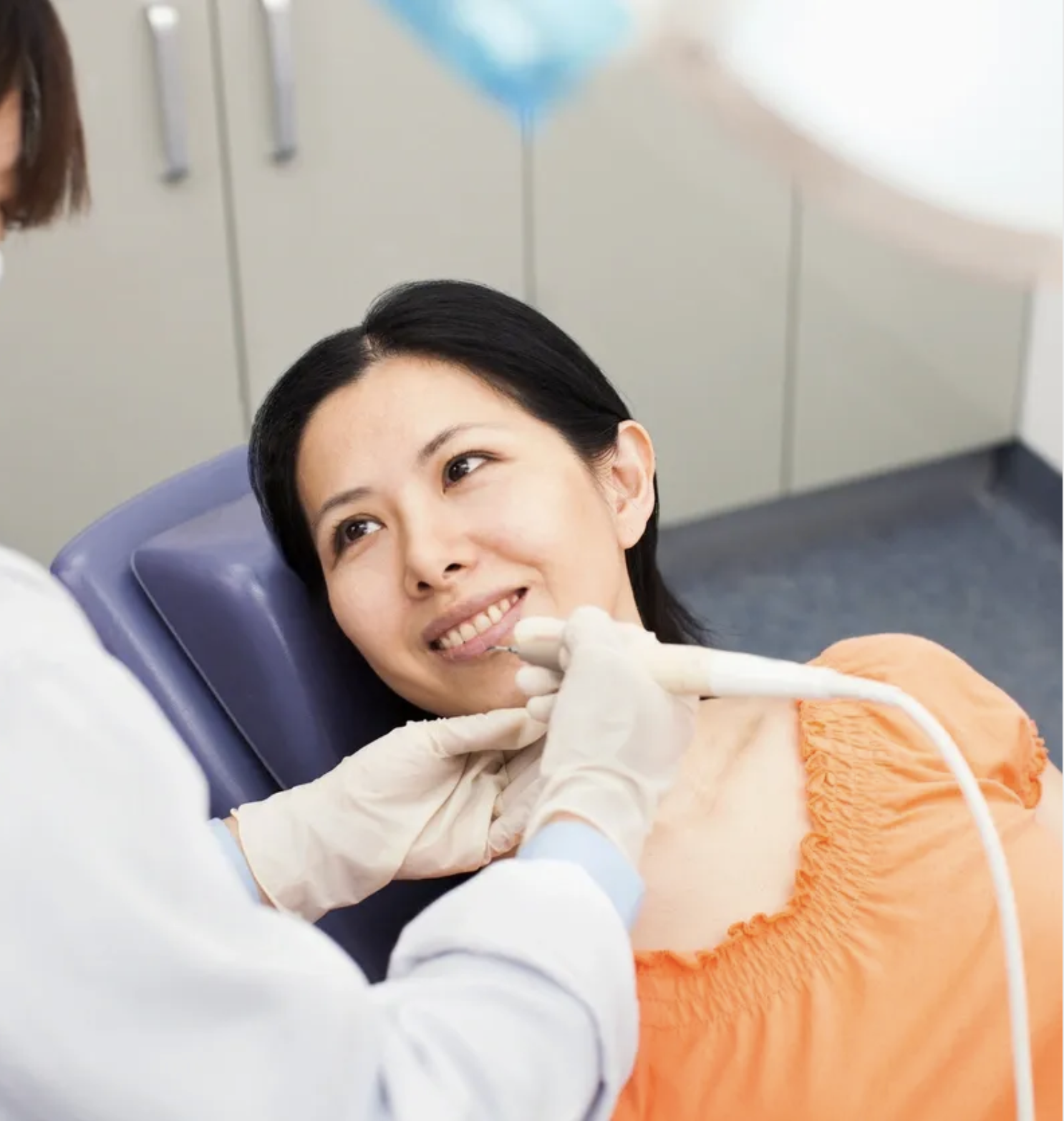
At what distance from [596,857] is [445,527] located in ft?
1.34

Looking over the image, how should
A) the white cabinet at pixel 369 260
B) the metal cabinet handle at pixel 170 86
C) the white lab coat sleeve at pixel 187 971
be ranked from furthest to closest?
the white cabinet at pixel 369 260, the metal cabinet handle at pixel 170 86, the white lab coat sleeve at pixel 187 971

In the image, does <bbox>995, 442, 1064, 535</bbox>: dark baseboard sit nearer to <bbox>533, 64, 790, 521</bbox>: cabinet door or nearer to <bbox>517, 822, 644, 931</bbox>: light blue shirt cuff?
<bbox>533, 64, 790, 521</bbox>: cabinet door

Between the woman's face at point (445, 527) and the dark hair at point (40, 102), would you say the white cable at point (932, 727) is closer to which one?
the woman's face at point (445, 527)

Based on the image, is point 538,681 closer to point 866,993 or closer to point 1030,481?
point 866,993

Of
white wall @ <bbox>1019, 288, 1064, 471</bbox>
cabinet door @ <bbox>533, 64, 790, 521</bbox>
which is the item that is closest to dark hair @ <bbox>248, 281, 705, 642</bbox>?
cabinet door @ <bbox>533, 64, 790, 521</bbox>

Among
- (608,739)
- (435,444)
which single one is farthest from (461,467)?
(608,739)

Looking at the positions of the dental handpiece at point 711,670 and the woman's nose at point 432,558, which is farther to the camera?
the woman's nose at point 432,558

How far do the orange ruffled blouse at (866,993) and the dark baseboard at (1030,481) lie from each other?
76.4 inches

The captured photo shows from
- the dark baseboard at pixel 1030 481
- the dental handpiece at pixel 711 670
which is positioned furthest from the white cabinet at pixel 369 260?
the dental handpiece at pixel 711 670

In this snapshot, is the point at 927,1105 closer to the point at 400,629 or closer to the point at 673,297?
the point at 400,629

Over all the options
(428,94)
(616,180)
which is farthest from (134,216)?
(616,180)

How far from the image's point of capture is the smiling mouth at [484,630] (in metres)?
1.18

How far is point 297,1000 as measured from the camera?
29.1 inches

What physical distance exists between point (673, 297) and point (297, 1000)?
6.79 feet
